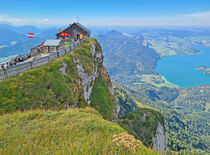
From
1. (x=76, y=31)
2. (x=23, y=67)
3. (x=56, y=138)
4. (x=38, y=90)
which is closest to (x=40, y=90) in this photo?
(x=38, y=90)

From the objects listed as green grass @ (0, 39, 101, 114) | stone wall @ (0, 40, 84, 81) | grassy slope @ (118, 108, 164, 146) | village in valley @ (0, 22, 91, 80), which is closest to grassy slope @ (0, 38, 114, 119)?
green grass @ (0, 39, 101, 114)

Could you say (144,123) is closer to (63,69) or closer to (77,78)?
(77,78)

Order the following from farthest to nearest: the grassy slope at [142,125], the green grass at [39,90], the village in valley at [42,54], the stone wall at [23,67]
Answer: the grassy slope at [142,125], the village in valley at [42,54], the stone wall at [23,67], the green grass at [39,90]

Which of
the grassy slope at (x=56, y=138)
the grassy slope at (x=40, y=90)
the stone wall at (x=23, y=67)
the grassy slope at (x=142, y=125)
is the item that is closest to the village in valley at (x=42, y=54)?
the stone wall at (x=23, y=67)

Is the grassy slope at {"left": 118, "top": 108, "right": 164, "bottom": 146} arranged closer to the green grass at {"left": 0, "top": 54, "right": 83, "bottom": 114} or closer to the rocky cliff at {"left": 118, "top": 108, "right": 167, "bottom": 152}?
the rocky cliff at {"left": 118, "top": 108, "right": 167, "bottom": 152}

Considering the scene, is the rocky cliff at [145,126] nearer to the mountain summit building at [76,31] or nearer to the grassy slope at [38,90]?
the grassy slope at [38,90]

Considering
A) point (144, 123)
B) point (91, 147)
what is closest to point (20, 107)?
point (91, 147)
